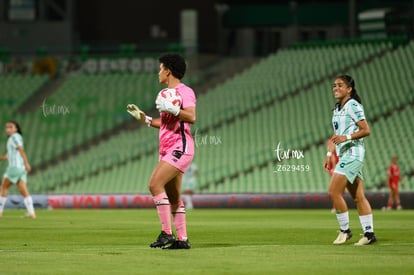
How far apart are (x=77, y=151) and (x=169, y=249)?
30.1 meters

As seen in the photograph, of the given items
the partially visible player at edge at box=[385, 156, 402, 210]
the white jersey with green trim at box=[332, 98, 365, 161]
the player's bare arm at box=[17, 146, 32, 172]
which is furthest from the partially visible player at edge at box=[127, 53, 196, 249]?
the partially visible player at edge at box=[385, 156, 402, 210]

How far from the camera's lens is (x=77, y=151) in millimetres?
43188

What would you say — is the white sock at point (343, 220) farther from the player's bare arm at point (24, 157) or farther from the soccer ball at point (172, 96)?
the player's bare arm at point (24, 157)

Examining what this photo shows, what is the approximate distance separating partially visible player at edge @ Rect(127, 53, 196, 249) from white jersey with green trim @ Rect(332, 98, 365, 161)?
2343 mm

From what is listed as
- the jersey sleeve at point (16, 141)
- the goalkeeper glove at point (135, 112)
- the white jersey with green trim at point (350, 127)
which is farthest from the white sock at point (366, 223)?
the jersey sleeve at point (16, 141)

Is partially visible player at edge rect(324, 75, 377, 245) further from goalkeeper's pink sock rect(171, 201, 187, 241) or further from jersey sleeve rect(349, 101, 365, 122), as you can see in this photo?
goalkeeper's pink sock rect(171, 201, 187, 241)

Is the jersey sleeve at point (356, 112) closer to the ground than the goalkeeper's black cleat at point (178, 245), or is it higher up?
higher up

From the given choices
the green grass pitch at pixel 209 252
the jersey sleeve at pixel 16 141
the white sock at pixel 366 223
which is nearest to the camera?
the green grass pitch at pixel 209 252

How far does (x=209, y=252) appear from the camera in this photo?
1309 centimetres

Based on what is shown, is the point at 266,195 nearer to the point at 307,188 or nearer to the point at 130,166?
the point at 307,188

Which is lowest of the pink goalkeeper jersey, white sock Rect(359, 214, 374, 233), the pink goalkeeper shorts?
white sock Rect(359, 214, 374, 233)

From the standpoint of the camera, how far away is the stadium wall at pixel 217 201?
107 ft

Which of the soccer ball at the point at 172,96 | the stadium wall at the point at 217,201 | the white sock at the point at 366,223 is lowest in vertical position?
the stadium wall at the point at 217,201

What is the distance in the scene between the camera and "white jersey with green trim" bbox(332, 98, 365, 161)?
48.1 ft
